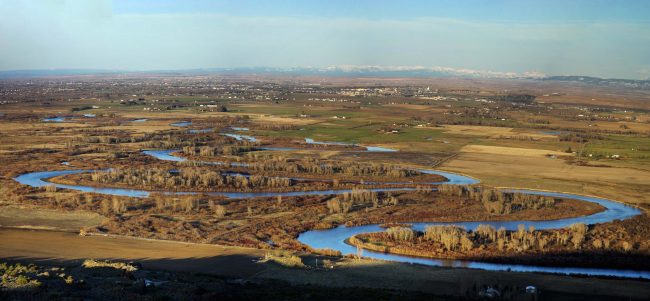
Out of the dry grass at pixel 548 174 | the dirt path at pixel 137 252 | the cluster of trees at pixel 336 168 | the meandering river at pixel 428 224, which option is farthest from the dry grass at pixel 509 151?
the dirt path at pixel 137 252

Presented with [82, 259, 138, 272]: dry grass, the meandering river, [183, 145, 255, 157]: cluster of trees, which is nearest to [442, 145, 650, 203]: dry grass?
the meandering river

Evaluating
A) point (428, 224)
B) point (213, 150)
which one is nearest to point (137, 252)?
point (428, 224)

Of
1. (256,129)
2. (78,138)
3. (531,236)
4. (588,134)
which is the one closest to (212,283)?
(531,236)

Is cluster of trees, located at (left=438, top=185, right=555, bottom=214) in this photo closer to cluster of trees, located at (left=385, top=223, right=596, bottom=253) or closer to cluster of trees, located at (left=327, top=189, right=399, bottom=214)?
cluster of trees, located at (left=327, top=189, right=399, bottom=214)

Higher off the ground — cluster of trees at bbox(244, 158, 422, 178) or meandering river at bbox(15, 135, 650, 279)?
cluster of trees at bbox(244, 158, 422, 178)

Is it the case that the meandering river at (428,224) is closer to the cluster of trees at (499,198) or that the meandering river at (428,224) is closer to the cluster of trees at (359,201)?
the cluster of trees at (499,198)

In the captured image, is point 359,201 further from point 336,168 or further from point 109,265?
point 109,265
